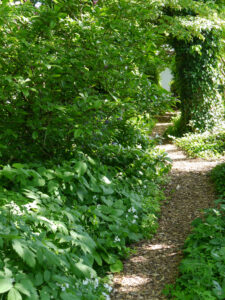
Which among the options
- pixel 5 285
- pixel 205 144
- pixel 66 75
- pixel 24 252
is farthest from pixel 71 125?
pixel 205 144

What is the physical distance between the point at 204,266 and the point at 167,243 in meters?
1.07

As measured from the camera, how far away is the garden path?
323 cm

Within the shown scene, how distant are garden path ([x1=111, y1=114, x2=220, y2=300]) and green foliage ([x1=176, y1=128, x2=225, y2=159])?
1.24 m

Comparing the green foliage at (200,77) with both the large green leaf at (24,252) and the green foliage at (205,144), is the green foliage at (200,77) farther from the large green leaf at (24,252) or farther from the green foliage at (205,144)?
the large green leaf at (24,252)

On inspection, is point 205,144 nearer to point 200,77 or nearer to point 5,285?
point 200,77

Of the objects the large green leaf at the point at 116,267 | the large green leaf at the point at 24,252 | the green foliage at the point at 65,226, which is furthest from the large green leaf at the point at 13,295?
the large green leaf at the point at 116,267

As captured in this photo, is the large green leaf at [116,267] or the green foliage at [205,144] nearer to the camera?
the large green leaf at [116,267]

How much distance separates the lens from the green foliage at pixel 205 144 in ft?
27.5

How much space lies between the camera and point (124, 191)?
14.6ft

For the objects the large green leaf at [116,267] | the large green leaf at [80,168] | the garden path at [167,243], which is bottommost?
the garden path at [167,243]

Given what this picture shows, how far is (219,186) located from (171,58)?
6.82m

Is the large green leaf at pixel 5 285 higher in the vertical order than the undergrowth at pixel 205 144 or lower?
higher

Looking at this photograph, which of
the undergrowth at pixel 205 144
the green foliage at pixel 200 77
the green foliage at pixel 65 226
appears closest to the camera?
the green foliage at pixel 65 226

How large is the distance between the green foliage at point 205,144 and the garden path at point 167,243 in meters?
1.24
